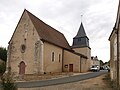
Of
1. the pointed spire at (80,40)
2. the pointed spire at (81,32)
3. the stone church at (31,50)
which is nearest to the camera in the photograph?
the stone church at (31,50)

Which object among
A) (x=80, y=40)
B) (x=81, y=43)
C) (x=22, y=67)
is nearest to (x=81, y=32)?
(x=80, y=40)

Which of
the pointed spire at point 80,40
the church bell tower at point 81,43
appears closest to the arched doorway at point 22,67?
the church bell tower at point 81,43

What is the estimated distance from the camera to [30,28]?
113 ft

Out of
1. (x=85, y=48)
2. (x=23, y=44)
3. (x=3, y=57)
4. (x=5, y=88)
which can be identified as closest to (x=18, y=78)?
(x=23, y=44)

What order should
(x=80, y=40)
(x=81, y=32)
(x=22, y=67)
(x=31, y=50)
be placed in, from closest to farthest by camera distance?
1. (x=31, y=50)
2. (x=22, y=67)
3. (x=80, y=40)
4. (x=81, y=32)

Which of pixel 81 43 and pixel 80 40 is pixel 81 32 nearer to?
pixel 80 40

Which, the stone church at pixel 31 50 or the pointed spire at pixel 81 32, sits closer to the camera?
the stone church at pixel 31 50

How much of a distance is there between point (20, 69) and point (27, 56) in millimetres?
2643

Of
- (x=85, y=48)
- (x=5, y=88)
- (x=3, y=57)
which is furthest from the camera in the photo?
(x=85, y=48)

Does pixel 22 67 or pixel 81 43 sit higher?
pixel 81 43

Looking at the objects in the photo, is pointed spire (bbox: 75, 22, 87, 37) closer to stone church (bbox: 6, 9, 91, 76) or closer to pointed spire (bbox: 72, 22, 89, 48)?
pointed spire (bbox: 72, 22, 89, 48)

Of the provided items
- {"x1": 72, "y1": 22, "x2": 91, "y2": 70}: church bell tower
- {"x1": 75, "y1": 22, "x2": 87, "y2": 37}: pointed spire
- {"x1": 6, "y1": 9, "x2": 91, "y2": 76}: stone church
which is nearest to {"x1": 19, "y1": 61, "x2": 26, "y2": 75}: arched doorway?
{"x1": 6, "y1": 9, "x2": 91, "y2": 76}: stone church

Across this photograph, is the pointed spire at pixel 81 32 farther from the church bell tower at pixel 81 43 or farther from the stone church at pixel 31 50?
the stone church at pixel 31 50

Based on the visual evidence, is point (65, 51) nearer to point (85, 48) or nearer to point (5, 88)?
point (85, 48)
